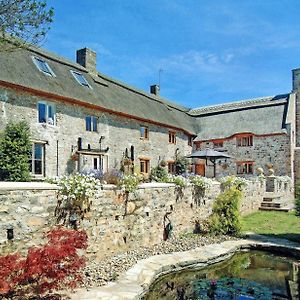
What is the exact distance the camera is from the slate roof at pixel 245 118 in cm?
2528

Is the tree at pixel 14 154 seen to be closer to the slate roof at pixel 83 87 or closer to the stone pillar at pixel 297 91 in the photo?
the slate roof at pixel 83 87

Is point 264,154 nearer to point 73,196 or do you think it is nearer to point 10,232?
point 73,196

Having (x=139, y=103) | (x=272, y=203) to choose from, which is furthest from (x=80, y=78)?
(x=272, y=203)

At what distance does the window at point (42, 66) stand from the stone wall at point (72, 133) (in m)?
2.12

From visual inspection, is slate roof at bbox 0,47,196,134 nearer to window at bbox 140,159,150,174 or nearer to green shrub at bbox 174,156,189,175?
green shrub at bbox 174,156,189,175

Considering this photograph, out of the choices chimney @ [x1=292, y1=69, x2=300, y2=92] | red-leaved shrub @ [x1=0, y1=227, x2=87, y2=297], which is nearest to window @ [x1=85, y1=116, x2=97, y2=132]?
red-leaved shrub @ [x1=0, y1=227, x2=87, y2=297]

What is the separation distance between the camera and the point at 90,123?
1769cm

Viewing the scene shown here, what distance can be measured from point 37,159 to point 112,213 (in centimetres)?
→ 783

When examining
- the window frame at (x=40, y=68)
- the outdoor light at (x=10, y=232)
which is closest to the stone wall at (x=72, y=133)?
the window frame at (x=40, y=68)

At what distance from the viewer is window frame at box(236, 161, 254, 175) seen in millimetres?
25484

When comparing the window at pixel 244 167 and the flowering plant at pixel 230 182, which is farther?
the window at pixel 244 167

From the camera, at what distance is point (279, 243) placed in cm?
1048

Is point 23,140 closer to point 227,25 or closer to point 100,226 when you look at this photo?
point 100,226

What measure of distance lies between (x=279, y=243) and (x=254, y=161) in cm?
1551
